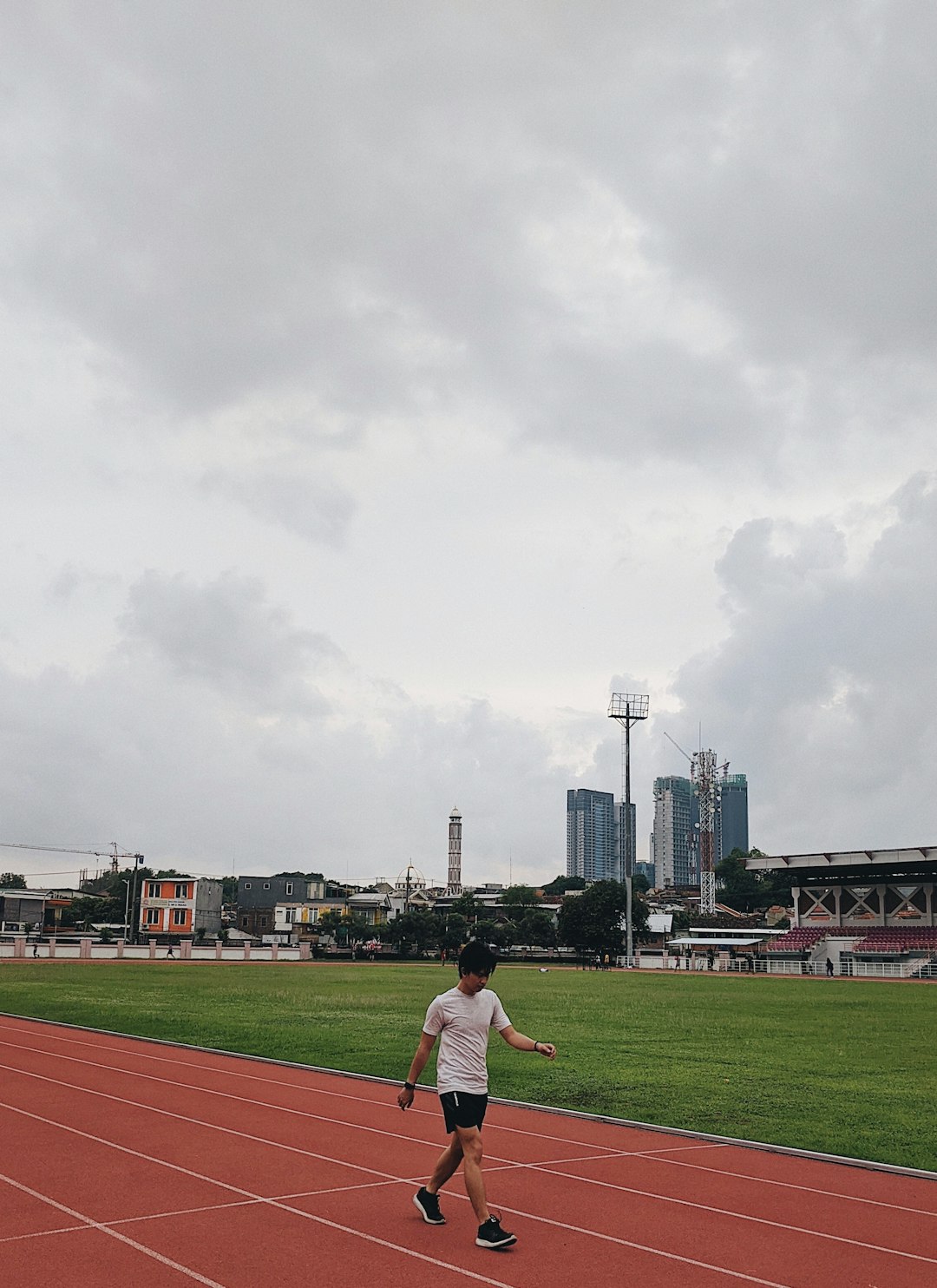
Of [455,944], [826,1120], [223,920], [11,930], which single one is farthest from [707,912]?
[826,1120]

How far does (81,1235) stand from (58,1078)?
8996 mm

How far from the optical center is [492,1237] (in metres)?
8.31

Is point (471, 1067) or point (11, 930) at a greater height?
point (471, 1067)

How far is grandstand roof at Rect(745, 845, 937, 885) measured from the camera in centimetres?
8038

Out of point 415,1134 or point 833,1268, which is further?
point 415,1134

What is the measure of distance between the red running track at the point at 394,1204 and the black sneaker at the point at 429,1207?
0.24 ft

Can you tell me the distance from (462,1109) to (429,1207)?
3.44 ft

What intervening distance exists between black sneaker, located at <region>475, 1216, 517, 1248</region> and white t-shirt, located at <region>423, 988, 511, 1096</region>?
892 mm

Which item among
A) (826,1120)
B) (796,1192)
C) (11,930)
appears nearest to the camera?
(796,1192)

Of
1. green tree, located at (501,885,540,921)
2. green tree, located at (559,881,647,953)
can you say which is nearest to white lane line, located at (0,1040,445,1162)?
green tree, located at (559,881,647,953)

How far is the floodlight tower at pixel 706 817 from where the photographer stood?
130625mm

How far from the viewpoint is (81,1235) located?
857 centimetres

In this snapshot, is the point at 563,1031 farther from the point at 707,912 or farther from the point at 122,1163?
the point at 707,912

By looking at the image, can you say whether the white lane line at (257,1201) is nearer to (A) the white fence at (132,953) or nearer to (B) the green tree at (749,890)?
(A) the white fence at (132,953)
